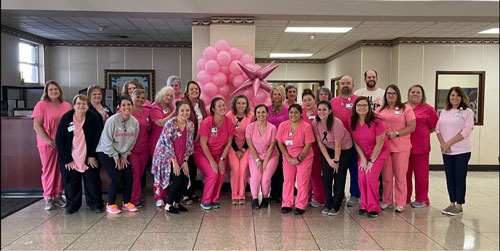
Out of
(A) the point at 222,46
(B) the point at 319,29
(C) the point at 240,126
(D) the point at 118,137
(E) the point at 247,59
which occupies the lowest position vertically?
(D) the point at 118,137

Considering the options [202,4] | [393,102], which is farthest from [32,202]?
[393,102]

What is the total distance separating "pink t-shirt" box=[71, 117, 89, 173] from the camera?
4.27m

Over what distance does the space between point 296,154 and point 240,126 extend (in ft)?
2.71

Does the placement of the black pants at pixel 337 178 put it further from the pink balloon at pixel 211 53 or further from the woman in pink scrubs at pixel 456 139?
the pink balloon at pixel 211 53

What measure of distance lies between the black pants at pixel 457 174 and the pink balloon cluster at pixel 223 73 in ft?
8.04

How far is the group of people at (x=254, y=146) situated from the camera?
430cm

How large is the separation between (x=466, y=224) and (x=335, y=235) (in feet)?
5.01

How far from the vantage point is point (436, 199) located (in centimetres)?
532

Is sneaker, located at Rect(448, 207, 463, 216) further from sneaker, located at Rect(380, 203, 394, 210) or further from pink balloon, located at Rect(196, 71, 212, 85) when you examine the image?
pink balloon, located at Rect(196, 71, 212, 85)

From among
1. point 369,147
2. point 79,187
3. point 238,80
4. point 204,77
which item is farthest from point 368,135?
point 79,187

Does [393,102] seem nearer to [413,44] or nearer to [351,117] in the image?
[351,117]

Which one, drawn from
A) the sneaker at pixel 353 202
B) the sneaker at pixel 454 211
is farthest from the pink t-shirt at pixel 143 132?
the sneaker at pixel 454 211

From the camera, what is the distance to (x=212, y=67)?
5285 mm

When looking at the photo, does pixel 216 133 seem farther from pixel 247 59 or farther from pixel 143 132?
pixel 247 59
